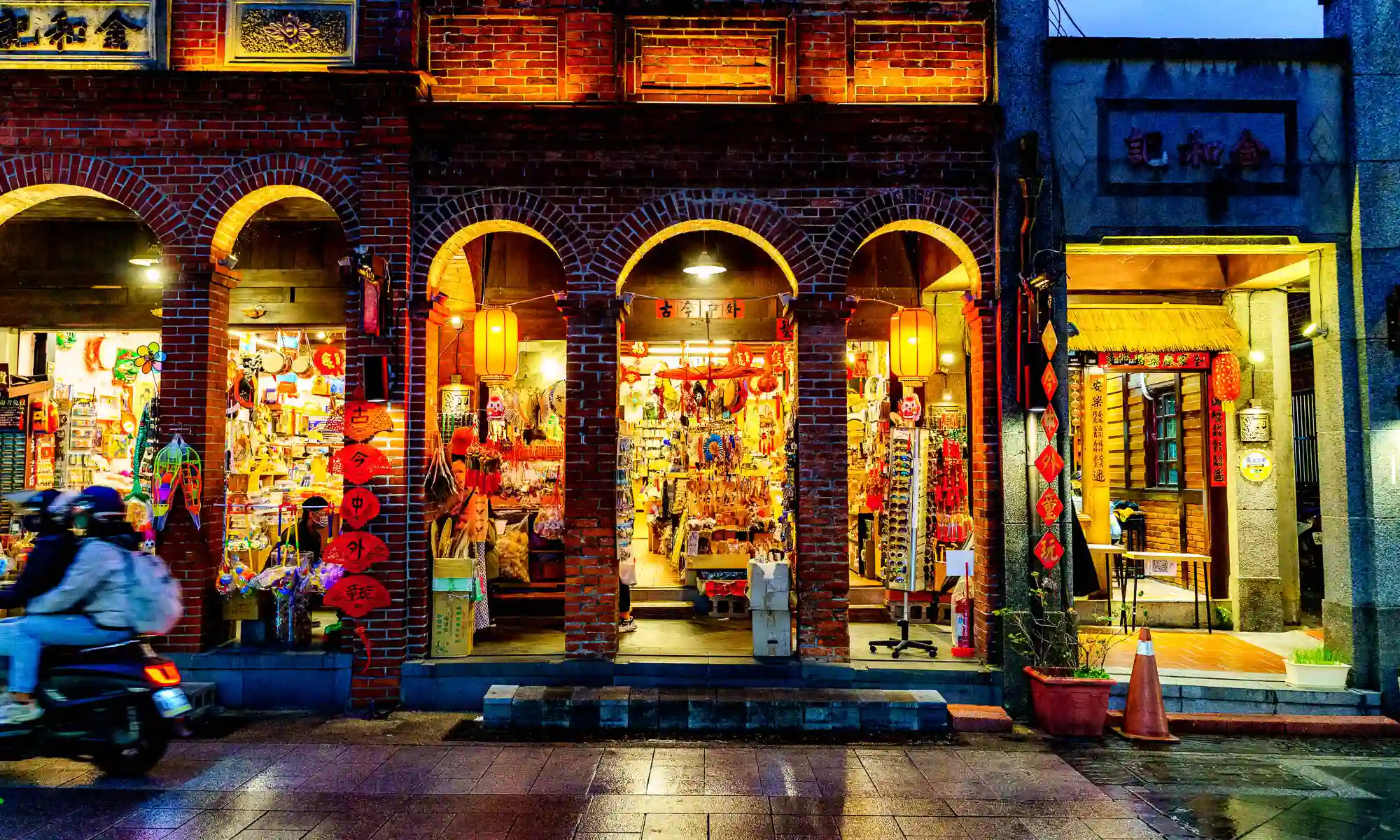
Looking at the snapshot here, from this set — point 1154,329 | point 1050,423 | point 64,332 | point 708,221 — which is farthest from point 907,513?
point 64,332

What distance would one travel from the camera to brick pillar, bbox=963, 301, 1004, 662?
315 inches

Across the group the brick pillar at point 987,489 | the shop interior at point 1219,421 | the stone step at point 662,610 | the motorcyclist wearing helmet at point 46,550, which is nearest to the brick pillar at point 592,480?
the stone step at point 662,610

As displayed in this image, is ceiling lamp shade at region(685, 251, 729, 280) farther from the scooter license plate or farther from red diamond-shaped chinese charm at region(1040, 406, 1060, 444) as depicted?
the scooter license plate

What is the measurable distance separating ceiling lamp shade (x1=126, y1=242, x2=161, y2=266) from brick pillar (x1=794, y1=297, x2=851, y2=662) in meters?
8.20

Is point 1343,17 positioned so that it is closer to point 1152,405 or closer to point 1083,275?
point 1083,275

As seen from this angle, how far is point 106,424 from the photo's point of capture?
1105cm

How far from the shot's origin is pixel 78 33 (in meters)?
8.04

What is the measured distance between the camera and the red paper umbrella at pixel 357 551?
7.71 meters

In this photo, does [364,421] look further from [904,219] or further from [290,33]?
[904,219]

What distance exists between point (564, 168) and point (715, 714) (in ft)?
18.3

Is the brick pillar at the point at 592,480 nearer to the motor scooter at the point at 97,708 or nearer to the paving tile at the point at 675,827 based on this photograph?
the paving tile at the point at 675,827

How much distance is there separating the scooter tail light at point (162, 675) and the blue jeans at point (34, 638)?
40cm

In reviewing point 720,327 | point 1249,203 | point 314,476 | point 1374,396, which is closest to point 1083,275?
point 1249,203

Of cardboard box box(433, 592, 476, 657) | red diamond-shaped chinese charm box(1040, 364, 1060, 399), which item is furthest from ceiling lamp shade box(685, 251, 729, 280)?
cardboard box box(433, 592, 476, 657)
